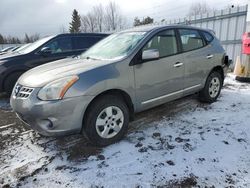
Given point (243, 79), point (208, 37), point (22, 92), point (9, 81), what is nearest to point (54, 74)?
point (22, 92)

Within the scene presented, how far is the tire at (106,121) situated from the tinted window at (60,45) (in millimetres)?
3741

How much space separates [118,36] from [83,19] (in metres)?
48.1

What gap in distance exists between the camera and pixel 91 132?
2.98 meters

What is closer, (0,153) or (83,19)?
(0,153)

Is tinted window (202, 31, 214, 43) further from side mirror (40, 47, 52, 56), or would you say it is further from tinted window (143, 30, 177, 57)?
side mirror (40, 47, 52, 56)

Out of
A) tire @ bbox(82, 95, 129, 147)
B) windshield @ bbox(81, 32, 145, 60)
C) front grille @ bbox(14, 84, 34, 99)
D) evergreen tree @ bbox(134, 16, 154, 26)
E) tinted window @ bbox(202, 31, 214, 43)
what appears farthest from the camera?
evergreen tree @ bbox(134, 16, 154, 26)

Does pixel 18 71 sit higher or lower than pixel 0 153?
higher

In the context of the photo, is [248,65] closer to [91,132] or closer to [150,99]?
[150,99]

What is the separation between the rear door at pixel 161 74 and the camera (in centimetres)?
340

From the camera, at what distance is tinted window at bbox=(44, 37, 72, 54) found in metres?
6.13

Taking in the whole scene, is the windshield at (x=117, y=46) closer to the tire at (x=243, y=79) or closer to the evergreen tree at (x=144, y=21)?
the tire at (x=243, y=79)

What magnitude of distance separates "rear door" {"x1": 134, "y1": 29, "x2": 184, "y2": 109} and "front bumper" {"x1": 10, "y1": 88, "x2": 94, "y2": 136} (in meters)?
0.94

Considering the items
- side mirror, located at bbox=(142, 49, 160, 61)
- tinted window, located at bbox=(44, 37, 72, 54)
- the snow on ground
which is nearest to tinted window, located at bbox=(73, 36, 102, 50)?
tinted window, located at bbox=(44, 37, 72, 54)

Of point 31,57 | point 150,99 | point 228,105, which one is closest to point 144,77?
point 150,99
